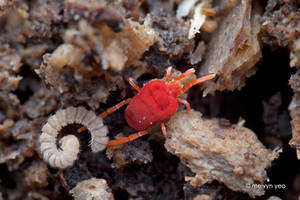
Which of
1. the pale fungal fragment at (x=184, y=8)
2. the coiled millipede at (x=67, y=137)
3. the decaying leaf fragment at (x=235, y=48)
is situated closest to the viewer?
the coiled millipede at (x=67, y=137)

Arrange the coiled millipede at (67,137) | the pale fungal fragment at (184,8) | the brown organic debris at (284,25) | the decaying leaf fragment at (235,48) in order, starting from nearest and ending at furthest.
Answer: the coiled millipede at (67,137) < the brown organic debris at (284,25) < the decaying leaf fragment at (235,48) < the pale fungal fragment at (184,8)

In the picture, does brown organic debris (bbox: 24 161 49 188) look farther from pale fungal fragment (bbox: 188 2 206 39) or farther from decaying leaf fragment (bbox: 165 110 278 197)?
→ pale fungal fragment (bbox: 188 2 206 39)

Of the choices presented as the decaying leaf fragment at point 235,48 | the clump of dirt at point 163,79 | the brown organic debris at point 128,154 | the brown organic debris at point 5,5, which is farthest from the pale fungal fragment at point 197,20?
the brown organic debris at point 5,5

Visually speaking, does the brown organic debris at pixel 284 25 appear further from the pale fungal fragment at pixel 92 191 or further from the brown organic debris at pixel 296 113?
the pale fungal fragment at pixel 92 191

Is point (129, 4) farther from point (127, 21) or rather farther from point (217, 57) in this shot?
point (217, 57)

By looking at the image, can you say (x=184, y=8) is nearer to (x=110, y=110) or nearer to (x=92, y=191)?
(x=110, y=110)

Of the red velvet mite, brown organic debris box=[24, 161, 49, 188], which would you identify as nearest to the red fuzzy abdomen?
the red velvet mite
